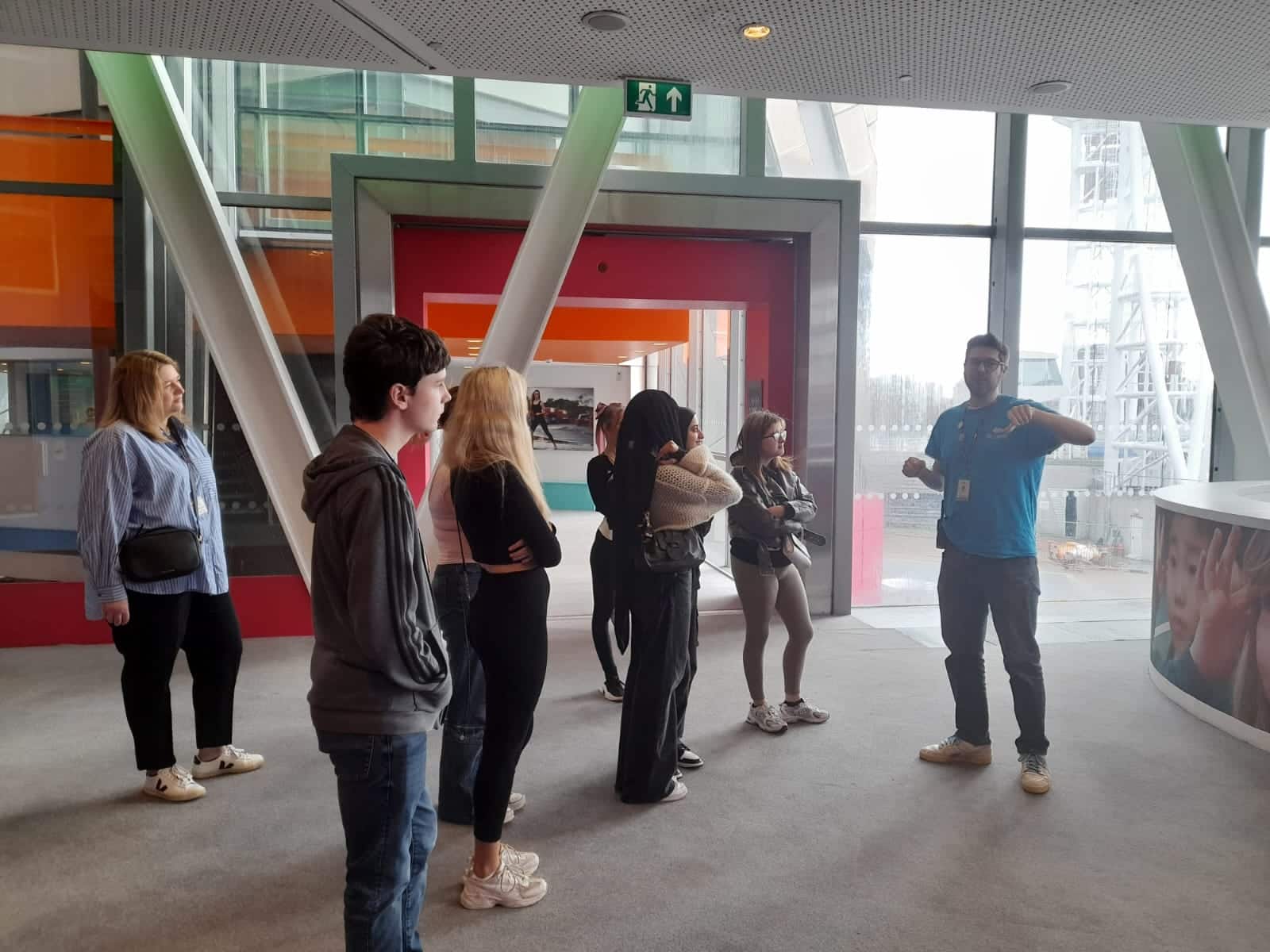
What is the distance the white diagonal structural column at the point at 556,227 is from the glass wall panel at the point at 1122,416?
4.19 metres

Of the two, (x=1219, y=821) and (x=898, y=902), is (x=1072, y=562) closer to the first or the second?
(x=1219, y=821)

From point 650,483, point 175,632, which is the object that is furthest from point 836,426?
point 175,632

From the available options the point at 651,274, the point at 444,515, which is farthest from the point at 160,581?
the point at 651,274

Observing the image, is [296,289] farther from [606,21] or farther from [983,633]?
[983,633]

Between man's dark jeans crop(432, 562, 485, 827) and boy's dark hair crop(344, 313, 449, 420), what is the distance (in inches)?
43.4

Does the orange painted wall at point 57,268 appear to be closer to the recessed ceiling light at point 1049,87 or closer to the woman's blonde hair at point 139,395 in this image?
the woman's blonde hair at point 139,395

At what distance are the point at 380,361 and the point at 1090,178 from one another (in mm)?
7343

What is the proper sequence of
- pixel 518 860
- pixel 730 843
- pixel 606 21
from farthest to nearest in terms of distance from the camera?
pixel 606 21 → pixel 730 843 → pixel 518 860

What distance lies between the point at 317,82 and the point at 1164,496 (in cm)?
582

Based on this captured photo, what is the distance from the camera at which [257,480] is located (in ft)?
20.0

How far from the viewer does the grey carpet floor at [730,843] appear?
2.53m

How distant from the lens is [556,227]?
228 inches

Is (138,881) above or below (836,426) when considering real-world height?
below

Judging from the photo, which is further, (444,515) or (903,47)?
(903,47)
